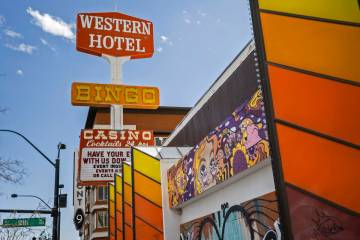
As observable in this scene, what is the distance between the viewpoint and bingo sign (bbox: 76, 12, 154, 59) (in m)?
27.8

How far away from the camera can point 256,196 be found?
10.4 metres

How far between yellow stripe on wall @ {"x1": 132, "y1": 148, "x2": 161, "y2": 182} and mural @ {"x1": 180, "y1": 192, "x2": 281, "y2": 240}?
10.00 ft

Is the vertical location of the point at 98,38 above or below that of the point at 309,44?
above

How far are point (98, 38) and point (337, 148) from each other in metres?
24.6

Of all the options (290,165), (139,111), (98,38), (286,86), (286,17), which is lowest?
(290,165)

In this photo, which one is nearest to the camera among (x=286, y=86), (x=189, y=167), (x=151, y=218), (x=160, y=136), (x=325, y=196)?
(x=325, y=196)

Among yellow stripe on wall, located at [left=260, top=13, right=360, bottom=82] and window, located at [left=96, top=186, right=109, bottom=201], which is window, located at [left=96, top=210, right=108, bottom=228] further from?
yellow stripe on wall, located at [left=260, top=13, right=360, bottom=82]

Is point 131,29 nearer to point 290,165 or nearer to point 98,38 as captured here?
point 98,38

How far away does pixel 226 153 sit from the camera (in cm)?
1116

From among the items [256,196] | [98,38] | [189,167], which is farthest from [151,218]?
[98,38]

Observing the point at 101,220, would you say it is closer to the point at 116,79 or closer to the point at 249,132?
the point at 116,79

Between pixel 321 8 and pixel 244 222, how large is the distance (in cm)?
633

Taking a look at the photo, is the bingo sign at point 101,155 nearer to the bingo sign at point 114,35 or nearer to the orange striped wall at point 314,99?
the bingo sign at point 114,35

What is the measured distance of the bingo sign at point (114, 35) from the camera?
27797 millimetres
